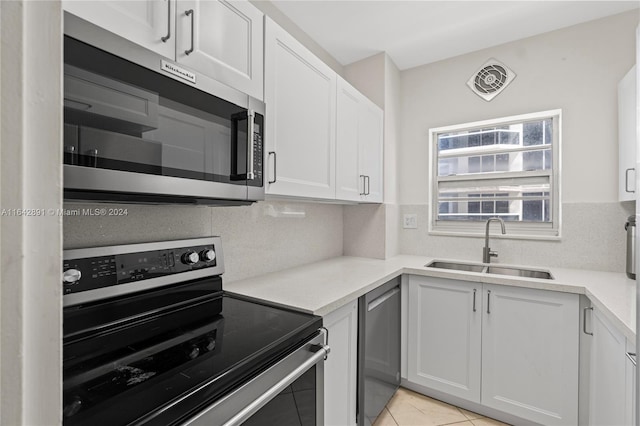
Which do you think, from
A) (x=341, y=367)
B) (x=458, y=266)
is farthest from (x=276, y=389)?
(x=458, y=266)

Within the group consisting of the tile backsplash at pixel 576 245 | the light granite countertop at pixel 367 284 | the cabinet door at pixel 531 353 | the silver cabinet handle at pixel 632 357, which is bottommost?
the cabinet door at pixel 531 353

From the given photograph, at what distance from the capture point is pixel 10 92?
25cm

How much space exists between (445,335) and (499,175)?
1338 mm

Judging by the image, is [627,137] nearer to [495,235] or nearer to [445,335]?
Answer: [495,235]

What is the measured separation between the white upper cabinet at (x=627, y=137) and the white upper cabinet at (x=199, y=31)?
197 centimetres

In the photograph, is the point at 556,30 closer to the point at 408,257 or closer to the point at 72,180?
the point at 408,257

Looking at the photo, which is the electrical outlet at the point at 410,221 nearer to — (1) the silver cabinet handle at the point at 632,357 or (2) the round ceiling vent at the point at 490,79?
(2) the round ceiling vent at the point at 490,79

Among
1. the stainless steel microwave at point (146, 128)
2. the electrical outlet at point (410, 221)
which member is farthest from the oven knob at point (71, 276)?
the electrical outlet at point (410, 221)

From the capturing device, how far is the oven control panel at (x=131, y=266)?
0.93 m

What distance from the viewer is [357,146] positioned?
213 centimetres

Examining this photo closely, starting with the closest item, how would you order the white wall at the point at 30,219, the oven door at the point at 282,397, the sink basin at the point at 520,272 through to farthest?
the white wall at the point at 30,219
the oven door at the point at 282,397
the sink basin at the point at 520,272

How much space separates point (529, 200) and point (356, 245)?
4.49ft

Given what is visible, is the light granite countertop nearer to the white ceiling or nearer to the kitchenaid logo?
the kitchenaid logo

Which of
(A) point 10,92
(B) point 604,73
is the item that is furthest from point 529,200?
(A) point 10,92
